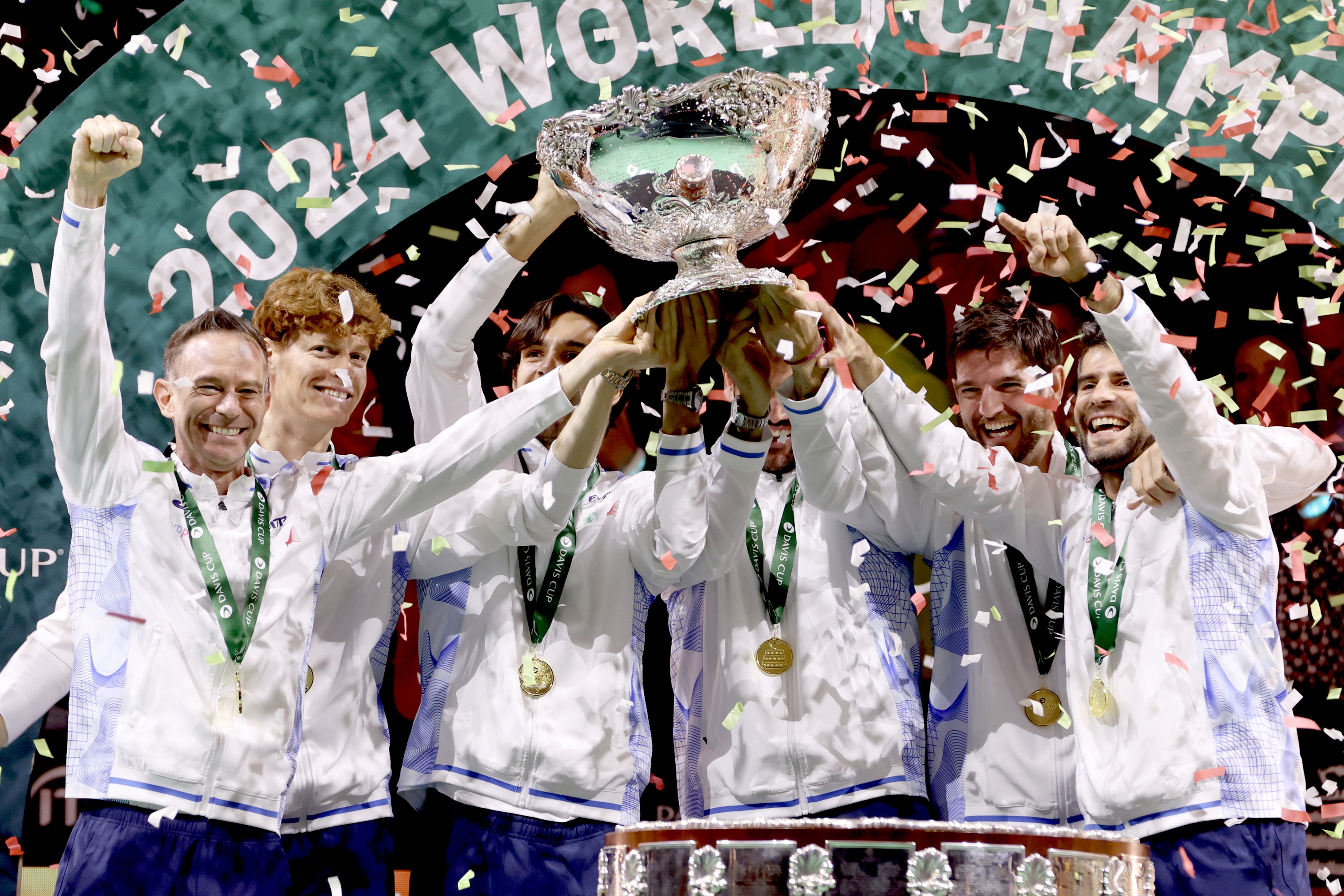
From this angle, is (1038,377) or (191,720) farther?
(1038,377)

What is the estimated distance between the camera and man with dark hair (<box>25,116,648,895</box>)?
2.85 m

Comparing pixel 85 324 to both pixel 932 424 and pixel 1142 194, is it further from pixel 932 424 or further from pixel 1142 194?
pixel 1142 194

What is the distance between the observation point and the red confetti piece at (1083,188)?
4.51 m

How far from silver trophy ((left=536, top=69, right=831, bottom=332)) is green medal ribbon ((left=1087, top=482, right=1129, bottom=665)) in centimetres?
105

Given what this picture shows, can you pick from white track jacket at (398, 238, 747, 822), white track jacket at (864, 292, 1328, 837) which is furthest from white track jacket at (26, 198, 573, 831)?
white track jacket at (864, 292, 1328, 837)

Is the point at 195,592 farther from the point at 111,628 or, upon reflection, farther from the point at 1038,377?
the point at 1038,377

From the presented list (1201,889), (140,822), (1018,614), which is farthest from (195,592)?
(1201,889)

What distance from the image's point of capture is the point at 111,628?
9.64 ft

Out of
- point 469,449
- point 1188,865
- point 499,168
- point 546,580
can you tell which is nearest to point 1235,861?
point 1188,865

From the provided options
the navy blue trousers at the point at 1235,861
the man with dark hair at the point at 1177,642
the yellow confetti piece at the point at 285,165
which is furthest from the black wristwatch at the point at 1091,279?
the yellow confetti piece at the point at 285,165

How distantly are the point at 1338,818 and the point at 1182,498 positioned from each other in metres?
1.83

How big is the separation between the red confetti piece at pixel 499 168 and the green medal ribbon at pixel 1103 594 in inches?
92.5

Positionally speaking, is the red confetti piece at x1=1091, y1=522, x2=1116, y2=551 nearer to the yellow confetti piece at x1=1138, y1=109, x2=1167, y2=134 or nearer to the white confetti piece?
the yellow confetti piece at x1=1138, y1=109, x2=1167, y2=134

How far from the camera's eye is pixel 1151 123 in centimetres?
458
